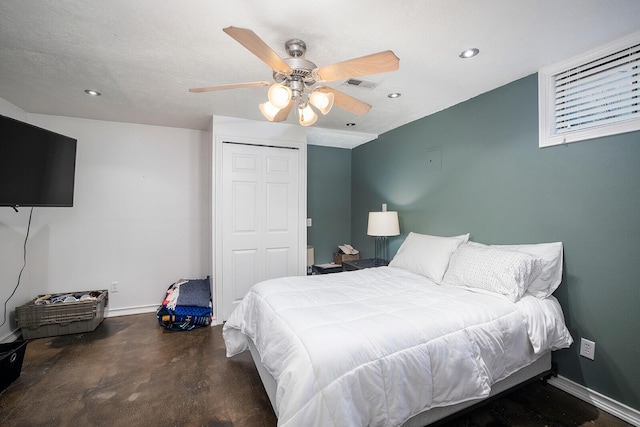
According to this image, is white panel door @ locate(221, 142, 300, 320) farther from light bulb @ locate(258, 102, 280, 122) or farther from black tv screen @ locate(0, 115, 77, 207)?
light bulb @ locate(258, 102, 280, 122)

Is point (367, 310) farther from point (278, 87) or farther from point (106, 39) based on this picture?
point (106, 39)

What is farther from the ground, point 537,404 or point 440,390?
point 440,390

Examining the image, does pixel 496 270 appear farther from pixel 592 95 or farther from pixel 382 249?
pixel 382 249

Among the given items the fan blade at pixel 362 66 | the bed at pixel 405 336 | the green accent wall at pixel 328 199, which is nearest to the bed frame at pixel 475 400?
the bed at pixel 405 336

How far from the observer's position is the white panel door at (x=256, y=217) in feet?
10.8

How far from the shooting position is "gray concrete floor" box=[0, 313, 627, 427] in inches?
68.2

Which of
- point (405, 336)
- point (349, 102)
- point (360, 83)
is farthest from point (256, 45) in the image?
point (405, 336)

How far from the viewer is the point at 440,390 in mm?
1396

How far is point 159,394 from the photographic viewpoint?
77.9 inches

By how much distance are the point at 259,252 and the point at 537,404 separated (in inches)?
112

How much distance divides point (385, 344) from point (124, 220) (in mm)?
3596

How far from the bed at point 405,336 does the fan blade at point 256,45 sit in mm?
1396

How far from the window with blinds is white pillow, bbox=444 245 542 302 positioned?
3.03 feet

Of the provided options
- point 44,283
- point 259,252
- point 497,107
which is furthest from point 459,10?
point 44,283
